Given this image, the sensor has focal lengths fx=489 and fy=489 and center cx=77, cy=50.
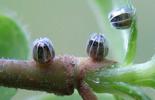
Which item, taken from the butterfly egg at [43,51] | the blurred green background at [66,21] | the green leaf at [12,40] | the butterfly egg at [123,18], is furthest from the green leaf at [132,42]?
the blurred green background at [66,21]

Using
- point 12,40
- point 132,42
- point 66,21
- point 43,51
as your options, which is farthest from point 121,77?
point 66,21

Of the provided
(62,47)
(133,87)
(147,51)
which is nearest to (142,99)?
(133,87)

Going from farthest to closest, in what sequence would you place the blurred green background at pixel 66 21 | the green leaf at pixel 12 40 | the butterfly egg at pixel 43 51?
the blurred green background at pixel 66 21 → the green leaf at pixel 12 40 → the butterfly egg at pixel 43 51

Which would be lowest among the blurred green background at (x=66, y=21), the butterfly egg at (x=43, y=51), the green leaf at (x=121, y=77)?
the green leaf at (x=121, y=77)

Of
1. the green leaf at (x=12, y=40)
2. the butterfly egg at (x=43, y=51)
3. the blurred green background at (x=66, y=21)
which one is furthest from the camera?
the blurred green background at (x=66, y=21)

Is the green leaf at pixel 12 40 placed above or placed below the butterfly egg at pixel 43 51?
above

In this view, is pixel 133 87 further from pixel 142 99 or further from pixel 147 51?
pixel 147 51

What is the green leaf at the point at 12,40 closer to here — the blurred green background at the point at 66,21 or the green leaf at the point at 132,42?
the green leaf at the point at 132,42
